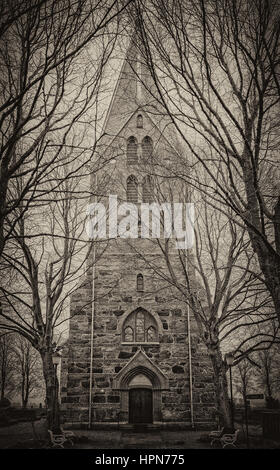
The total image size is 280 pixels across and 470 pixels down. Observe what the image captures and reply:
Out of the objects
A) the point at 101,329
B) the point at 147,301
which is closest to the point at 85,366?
the point at 101,329

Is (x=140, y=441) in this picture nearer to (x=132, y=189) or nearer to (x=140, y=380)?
(x=140, y=380)

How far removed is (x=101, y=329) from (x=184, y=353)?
139 inches

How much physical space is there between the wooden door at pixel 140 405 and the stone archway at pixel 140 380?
156 millimetres

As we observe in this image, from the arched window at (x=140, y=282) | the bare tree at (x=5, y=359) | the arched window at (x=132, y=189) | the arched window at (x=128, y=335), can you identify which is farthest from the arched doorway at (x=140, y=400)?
the bare tree at (x=5, y=359)

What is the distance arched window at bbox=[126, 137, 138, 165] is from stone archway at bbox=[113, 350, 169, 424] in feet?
29.4

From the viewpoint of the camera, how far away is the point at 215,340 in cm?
1091

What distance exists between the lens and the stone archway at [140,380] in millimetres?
14930

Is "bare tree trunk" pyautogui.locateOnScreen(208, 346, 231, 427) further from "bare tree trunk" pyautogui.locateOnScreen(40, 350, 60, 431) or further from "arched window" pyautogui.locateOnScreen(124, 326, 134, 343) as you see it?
"arched window" pyautogui.locateOnScreen(124, 326, 134, 343)

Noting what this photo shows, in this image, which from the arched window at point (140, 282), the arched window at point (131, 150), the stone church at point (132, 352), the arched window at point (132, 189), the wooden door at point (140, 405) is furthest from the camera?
the arched window at point (131, 150)

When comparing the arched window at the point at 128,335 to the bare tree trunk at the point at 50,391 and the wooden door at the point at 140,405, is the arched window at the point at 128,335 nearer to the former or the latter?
the wooden door at the point at 140,405

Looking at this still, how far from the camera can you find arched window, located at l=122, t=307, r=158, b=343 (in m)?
16.0

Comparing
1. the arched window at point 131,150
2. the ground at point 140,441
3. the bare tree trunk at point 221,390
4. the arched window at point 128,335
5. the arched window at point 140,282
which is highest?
the arched window at point 131,150

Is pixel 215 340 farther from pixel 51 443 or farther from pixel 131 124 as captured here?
pixel 131 124

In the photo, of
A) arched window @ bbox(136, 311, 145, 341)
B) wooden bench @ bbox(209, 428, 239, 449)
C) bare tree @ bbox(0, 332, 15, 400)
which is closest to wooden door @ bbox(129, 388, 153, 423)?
arched window @ bbox(136, 311, 145, 341)
